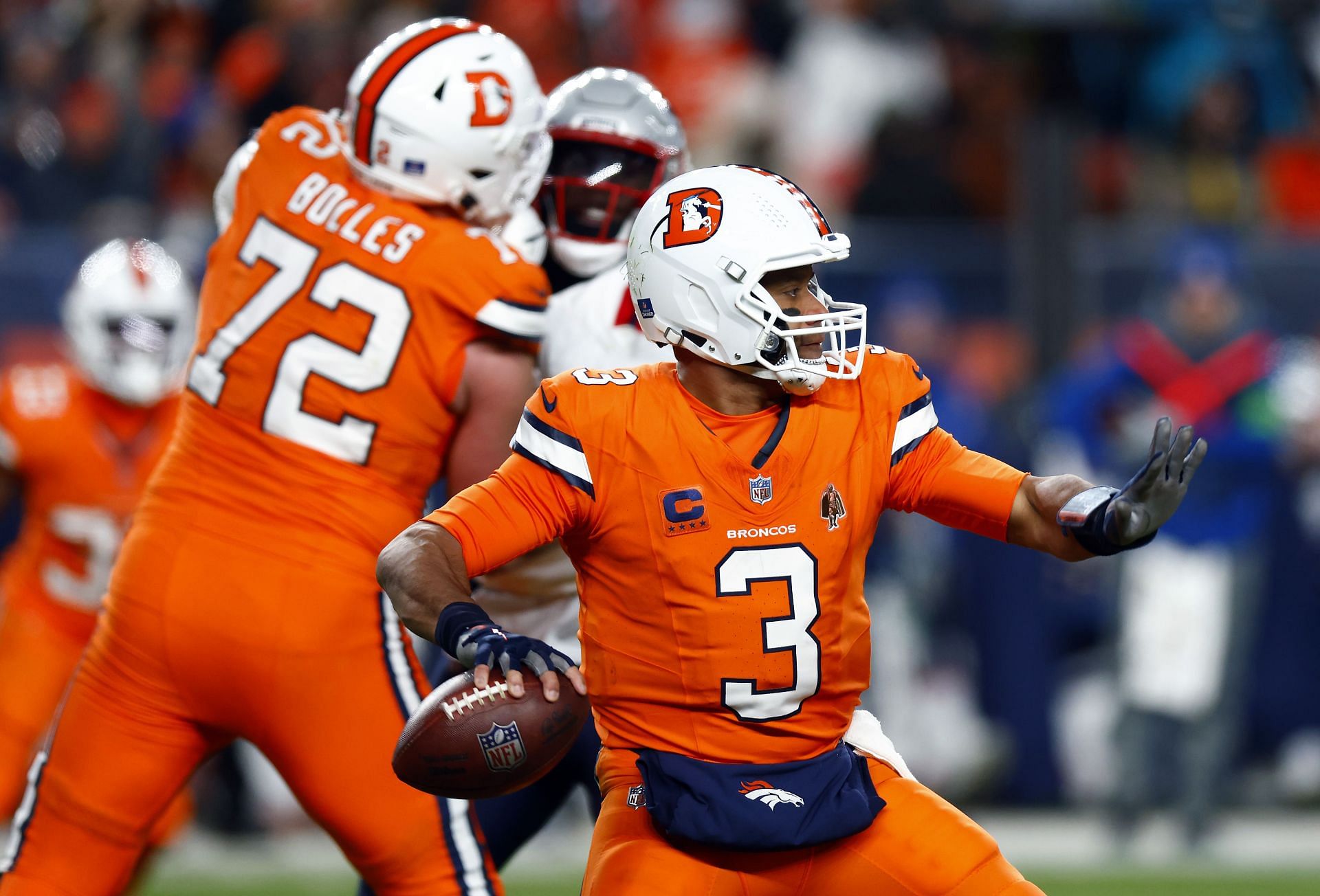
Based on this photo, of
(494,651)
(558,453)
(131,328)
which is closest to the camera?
(494,651)

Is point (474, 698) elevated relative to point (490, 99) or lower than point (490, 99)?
lower

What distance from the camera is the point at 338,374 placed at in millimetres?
3742

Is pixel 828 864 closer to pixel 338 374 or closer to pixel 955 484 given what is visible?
pixel 955 484

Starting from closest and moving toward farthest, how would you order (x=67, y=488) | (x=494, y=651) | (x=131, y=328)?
1. (x=494, y=651)
2. (x=67, y=488)
3. (x=131, y=328)

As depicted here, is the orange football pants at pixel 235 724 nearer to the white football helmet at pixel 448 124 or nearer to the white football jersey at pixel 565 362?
the white football jersey at pixel 565 362

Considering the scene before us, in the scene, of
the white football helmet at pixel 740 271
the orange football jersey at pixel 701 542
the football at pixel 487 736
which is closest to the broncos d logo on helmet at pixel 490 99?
the white football helmet at pixel 740 271

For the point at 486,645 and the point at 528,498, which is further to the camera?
the point at 528,498

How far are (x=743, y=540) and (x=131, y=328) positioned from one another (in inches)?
143

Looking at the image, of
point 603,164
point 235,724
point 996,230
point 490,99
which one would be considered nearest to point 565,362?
point 603,164

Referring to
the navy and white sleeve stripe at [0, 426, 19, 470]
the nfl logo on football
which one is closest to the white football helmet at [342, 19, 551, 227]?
the nfl logo on football

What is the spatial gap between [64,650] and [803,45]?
6069 millimetres

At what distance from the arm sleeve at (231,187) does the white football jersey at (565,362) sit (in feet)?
2.41

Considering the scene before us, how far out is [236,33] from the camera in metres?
9.71

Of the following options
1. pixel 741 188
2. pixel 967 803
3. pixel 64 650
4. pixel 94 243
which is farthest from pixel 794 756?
pixel 94 243
